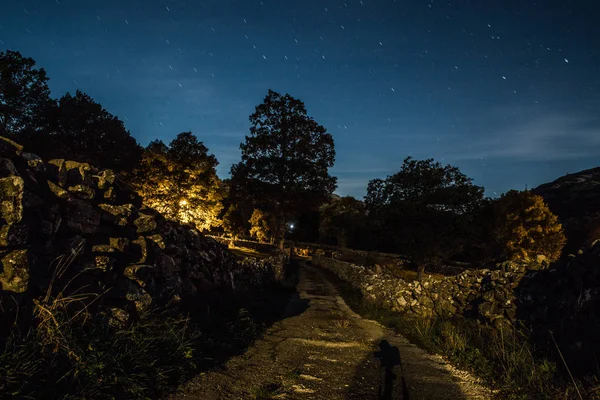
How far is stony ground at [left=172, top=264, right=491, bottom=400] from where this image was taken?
5105 millimetres

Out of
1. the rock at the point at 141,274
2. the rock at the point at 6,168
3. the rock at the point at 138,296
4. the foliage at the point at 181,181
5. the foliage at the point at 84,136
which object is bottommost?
the rock at the point at 138,296

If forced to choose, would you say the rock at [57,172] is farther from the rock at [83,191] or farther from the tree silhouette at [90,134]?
the tree silhouette at [90,134]

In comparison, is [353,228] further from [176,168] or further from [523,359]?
[523,359]

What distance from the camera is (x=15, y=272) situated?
15.3 feet

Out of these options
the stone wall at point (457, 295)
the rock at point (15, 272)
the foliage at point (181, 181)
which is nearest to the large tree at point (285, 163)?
the foliage at point (181, 181)

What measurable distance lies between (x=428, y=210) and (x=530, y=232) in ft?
86.0

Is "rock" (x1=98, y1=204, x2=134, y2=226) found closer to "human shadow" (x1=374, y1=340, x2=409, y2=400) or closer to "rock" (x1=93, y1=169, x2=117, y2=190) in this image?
"rock" (x1=93, y1=169, x2=117, y2=190)

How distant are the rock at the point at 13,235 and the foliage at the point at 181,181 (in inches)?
977

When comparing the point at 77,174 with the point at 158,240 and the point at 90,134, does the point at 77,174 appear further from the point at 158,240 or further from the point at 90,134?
the point at 90,134

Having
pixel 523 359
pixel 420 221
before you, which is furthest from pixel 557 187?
pixel 523 359

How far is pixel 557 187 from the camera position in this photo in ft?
269

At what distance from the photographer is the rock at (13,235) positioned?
4.67 m

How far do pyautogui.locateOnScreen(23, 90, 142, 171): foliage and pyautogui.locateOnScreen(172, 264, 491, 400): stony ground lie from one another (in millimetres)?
28837

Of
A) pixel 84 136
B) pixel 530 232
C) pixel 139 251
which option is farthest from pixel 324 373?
pixel 530 232
